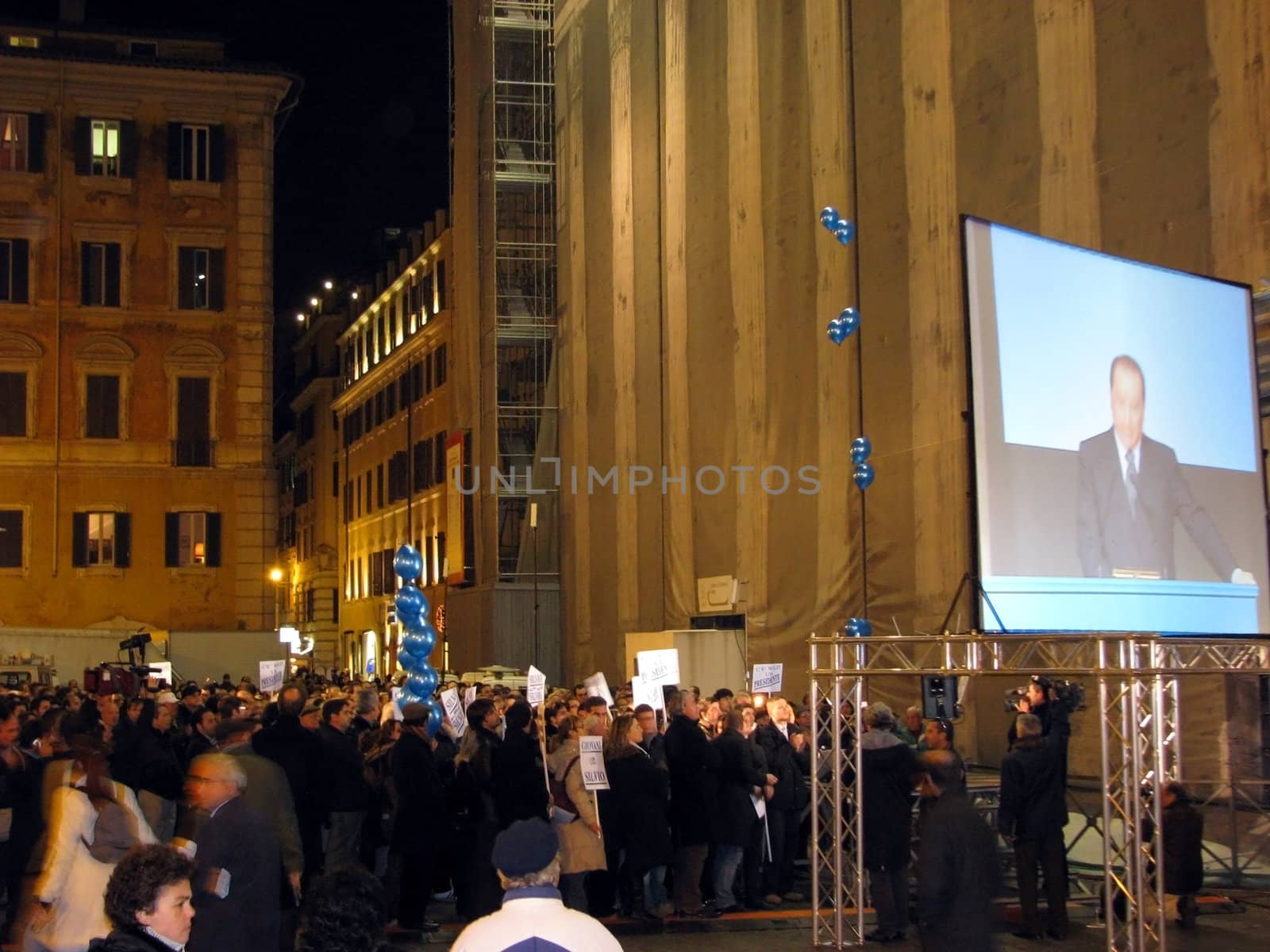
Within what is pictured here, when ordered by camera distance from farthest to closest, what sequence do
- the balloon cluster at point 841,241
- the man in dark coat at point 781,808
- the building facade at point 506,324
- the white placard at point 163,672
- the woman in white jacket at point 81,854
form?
the building facade at point 506,324, the white placard at point 163,672, the balloon cluster at point 841,241, the man in dark coat at point 781,808, the woman in white jacket at point 81,854

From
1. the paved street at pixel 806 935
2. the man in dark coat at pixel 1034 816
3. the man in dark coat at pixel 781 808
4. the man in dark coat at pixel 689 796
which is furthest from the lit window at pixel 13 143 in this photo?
the man in dark coat at pixel 1034 816

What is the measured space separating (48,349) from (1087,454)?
3129 centimetres

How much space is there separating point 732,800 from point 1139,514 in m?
3.84

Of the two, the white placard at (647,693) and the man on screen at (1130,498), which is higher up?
the man on screen at (1130,498)

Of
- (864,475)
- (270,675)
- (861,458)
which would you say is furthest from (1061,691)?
(270,675)

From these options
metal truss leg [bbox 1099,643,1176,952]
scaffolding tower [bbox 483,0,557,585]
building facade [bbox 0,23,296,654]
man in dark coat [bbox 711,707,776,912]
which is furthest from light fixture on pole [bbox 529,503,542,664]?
metal truss leg [bbox 1099,643,1176,952]

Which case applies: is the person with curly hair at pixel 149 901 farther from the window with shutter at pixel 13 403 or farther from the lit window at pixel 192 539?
the window with shutter at pixel 13 403

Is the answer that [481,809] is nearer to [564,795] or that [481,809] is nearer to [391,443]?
[564,795]

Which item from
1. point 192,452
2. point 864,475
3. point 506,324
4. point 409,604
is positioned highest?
point 506,324

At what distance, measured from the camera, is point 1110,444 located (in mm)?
11250

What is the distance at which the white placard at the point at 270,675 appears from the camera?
2125 cm

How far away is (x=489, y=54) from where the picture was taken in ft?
139

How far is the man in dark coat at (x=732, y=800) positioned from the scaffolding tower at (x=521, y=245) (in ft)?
90.1

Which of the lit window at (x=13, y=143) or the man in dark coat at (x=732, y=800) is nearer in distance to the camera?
the man in dark coat at (x=732, y=800)
